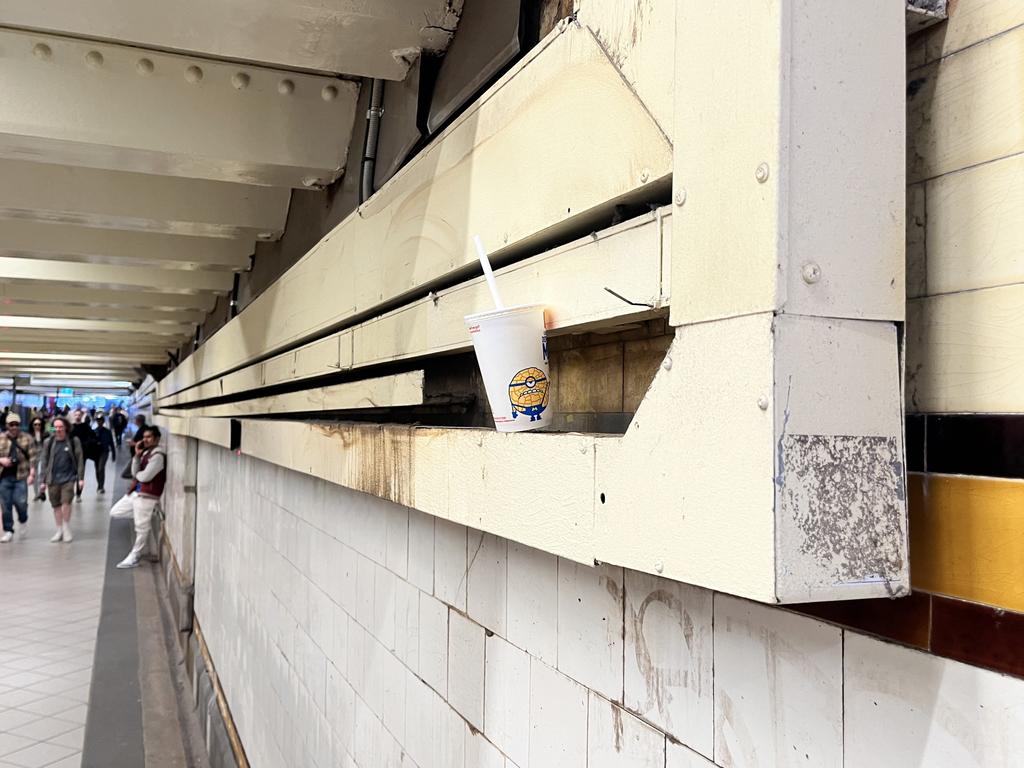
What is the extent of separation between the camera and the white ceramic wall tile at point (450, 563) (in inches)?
71.2

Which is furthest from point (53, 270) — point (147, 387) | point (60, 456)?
point (147, 387)

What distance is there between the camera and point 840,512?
0.73m

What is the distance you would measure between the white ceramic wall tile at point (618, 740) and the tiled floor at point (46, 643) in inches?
188

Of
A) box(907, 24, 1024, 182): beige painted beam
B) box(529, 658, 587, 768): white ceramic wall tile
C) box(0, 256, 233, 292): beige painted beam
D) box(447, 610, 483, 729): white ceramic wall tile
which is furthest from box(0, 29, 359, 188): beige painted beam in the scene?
box(0, 256, 233, 292): beige painted beam

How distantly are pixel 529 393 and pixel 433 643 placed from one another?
1.00m

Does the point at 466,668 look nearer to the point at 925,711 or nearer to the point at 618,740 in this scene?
the point at 618,740

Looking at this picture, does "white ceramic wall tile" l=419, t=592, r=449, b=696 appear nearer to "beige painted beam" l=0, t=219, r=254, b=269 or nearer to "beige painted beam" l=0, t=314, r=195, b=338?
"beige painted beam" l=0, t=219, r=254, b=269

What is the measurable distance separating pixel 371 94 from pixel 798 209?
1849 millimetres

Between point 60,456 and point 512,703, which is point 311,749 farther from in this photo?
point 60,456

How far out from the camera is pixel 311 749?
2.96 meters

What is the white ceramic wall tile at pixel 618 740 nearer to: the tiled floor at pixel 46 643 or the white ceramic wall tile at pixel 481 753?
the white ceramic wall tile at pixel 481 753

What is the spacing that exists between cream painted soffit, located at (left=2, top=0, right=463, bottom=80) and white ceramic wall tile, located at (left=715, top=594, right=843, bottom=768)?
1465mm

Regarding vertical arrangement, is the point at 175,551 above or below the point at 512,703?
below

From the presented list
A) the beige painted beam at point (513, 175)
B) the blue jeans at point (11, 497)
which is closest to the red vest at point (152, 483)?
the blue jeans at point (11, 497)
